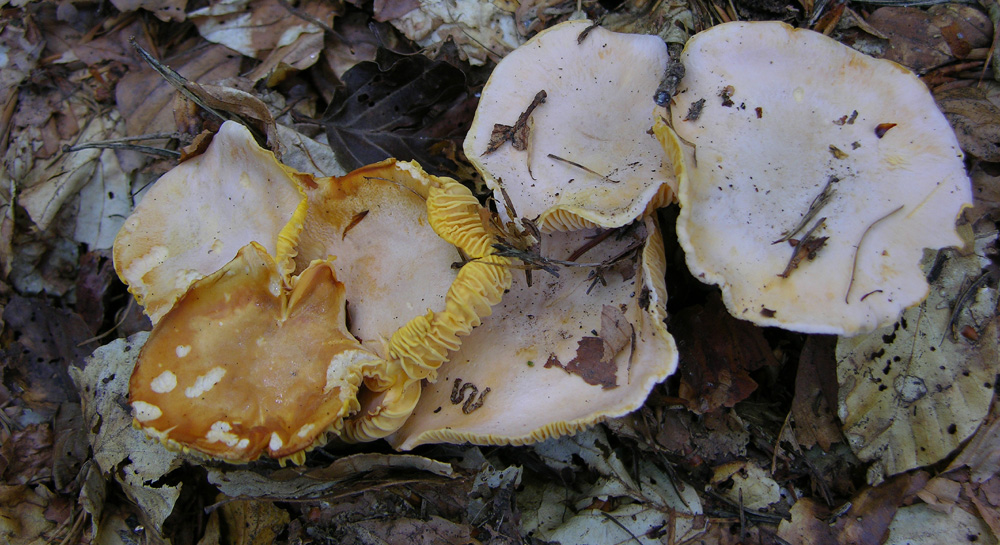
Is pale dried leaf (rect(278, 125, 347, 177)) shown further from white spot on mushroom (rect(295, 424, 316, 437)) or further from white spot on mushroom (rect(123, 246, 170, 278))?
white spot on mushroom (rect(295, 424, 316, 437))

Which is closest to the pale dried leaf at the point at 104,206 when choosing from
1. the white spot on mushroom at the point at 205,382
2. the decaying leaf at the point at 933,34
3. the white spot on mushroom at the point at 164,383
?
the white spot on mushroom at the point at 164,383

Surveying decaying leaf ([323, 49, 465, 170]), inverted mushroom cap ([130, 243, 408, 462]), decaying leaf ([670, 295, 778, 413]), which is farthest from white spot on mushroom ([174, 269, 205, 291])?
decaying leaf ([670, 295, 778, 413])

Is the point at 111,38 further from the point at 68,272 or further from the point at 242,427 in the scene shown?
the point at 242,427

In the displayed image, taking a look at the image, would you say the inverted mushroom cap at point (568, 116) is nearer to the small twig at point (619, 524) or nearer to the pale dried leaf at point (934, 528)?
the small twig at point (619, 524)

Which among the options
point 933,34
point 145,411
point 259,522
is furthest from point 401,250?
point 933,34

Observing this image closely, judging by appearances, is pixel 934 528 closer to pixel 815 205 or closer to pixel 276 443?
pixel 815 205

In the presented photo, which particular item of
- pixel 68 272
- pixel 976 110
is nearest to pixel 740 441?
pixel 976 110
